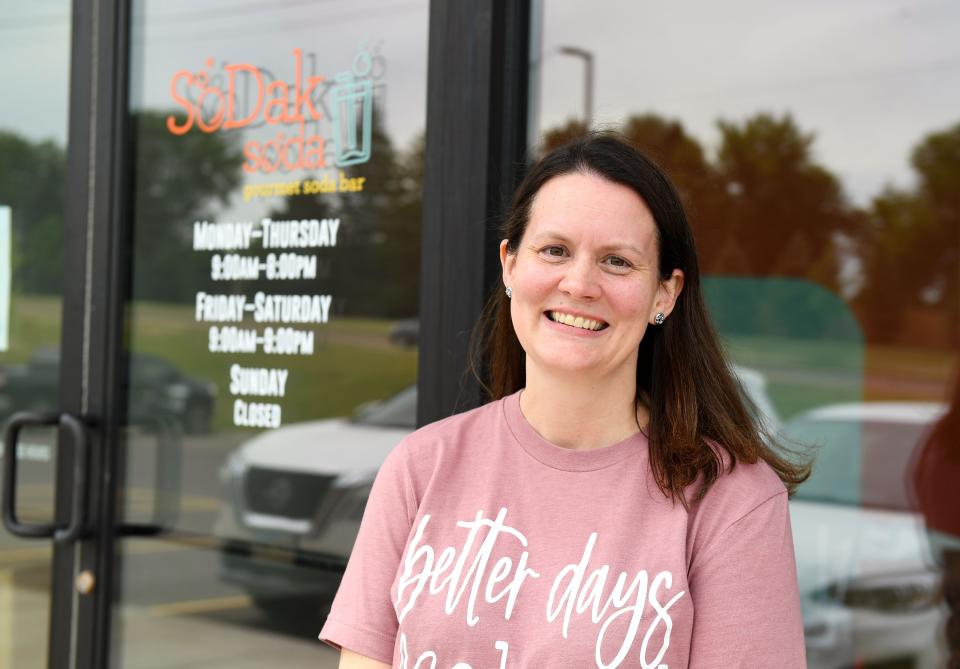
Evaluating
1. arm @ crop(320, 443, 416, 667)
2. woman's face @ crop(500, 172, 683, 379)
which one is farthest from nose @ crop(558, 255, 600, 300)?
arm @ crop(320, 443, 416, 667)

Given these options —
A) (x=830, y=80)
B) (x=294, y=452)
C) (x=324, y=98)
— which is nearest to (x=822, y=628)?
(x=830, y=80)

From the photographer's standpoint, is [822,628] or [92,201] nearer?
[92,201]

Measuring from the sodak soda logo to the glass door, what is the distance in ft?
1.61

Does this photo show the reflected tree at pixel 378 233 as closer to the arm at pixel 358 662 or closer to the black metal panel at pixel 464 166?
the black metal panel at pixel 464 166

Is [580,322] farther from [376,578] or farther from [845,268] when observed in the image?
[845,268]

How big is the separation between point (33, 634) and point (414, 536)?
2125 mm

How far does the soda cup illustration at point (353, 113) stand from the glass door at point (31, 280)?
39.1 inches

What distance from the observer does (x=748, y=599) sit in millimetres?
1465

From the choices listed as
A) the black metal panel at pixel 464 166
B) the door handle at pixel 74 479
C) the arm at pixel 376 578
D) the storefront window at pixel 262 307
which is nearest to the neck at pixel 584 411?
the arm at pixel 376 578

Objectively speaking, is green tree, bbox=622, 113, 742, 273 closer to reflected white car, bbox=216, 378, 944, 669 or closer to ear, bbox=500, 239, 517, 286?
reflected white car, bbox=216, 378, 944, 669

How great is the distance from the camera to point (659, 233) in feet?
5.41

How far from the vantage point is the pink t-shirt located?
1474 mm

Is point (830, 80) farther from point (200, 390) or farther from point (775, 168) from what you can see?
point (200, 390)

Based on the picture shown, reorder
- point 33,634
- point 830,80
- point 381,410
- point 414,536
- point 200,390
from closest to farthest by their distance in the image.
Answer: point 414,536 < point 381,410 < point 200,390 < point 33,634 < point 830,80
